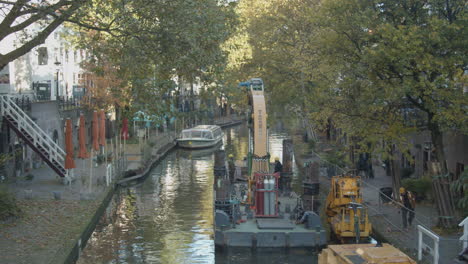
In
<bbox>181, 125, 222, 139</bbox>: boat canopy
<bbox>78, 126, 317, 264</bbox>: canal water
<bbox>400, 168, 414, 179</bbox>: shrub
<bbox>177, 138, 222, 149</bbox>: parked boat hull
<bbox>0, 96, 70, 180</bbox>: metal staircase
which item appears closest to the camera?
<bbox>78, 126, 317, 264</bbox>: canal water

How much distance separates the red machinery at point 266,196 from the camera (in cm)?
2364

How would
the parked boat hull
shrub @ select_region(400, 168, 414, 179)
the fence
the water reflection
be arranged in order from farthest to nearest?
the parked boat hull
shrub @ select_region(400, 168, 414, 179)
the water reflection
the fence

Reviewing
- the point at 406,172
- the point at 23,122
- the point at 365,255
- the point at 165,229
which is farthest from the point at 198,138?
the point at 365,255

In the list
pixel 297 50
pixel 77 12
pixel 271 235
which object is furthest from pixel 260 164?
pixel 297 50

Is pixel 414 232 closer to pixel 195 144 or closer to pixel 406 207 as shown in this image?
pixel 406 207

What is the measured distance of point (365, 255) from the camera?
14.1 meters

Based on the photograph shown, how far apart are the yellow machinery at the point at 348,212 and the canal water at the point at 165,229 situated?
1.54 m

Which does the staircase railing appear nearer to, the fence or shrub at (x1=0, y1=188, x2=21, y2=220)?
shrub at (x1=0, y1=188, x2=21, y2=220)

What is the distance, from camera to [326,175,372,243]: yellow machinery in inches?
886

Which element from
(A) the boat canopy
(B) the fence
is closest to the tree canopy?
(B) the fence

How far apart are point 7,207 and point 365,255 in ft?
50.0

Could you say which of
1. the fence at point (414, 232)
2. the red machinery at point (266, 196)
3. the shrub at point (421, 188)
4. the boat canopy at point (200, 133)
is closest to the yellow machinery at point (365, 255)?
the fence at point (414, 232)

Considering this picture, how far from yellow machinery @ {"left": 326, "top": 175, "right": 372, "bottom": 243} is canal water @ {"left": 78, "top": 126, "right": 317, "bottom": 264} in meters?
1.54

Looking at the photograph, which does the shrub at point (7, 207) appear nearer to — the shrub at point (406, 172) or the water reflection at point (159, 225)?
the water reflection at point (159, 225)
